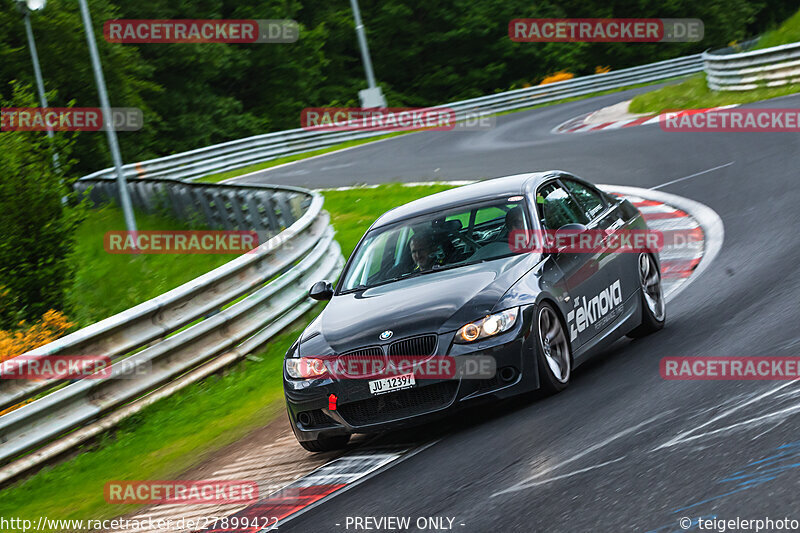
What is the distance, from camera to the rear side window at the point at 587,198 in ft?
29.8

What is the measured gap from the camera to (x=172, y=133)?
4916 centimetres

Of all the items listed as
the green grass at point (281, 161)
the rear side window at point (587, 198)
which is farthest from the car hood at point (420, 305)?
the green grass at point (281, 161)

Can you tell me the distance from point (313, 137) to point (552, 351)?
3067cm

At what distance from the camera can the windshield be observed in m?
8.12

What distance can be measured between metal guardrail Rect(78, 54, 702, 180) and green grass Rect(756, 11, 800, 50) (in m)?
11.3

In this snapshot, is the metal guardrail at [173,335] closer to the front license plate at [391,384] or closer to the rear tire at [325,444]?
the rear tire at [325,444]

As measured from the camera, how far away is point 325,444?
7430mm

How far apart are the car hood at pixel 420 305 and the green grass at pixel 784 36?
22967mm

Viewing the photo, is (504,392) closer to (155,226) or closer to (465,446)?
(465,446)

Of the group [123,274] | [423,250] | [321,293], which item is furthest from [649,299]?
[123,274]

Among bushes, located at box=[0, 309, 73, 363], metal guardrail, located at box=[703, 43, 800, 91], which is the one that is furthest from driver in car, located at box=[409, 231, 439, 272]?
metal guardrail, located at box=[703, 43, 800, 91]

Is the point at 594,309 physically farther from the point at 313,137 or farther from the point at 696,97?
the point at 313,137

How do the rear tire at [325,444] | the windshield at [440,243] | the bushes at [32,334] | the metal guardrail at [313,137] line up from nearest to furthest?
the rear tire at [325,444] → the windshield at [440,243] → the bushes at [32,334] → the metal guardrail at [313,137]

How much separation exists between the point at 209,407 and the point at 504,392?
3325 mm
